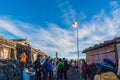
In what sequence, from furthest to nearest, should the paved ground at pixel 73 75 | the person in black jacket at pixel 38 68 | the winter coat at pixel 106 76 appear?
the paved ground at pixel 73 75 → the person in black jacket at pixel 38 68 → the winter coat at pixel 106 76

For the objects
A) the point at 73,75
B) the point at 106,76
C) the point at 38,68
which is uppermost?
the point at 38,68

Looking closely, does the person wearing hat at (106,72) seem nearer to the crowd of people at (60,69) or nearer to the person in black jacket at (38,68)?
the crowd of people at (60,69)

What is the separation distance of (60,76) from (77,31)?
250 inches

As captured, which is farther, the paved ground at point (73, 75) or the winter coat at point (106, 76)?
the paved ground at point (73, 75)

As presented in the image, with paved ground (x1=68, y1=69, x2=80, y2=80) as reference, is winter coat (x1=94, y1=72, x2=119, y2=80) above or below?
above

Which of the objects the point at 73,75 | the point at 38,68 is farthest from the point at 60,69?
the point at 73,75

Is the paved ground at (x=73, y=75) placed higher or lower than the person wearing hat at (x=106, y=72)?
lower

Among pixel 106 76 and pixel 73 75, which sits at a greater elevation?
pixel 106 76

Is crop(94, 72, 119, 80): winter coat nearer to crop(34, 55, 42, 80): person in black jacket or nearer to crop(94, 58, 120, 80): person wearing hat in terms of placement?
crop(94, 58, 120, 80): person wearing hat

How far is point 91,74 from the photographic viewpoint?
25.9 metres

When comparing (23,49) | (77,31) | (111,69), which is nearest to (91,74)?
(77,31)

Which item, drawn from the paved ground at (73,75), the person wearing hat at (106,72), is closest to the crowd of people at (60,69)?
the person wearing hat at (106,72)

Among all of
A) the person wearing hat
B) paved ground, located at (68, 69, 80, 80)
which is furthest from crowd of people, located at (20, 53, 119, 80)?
paved ground, located at (68, 69, 80, 80)

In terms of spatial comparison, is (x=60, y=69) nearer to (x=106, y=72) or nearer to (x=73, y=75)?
(x=73, y=75)
